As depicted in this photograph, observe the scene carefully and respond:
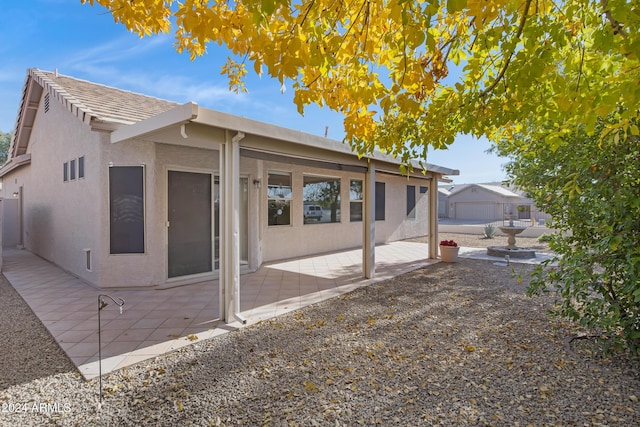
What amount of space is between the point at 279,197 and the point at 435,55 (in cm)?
666

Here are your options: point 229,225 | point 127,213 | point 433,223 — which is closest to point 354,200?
point 433,223

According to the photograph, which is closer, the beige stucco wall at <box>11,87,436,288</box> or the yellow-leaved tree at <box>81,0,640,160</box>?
the yellow-leaved tree at <box>81,0,640,160</box>

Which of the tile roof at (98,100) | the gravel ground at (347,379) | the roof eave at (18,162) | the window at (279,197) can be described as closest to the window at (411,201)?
the window at (279,197)

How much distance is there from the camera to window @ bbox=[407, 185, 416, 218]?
14812 millimetres

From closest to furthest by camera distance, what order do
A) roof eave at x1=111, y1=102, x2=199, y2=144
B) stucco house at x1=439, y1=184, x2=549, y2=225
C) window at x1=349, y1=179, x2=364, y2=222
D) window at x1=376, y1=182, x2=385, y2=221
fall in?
roof eave at x1=111, y1=102, x2=199, y2=144 → window at x1=349, y1=179, x2=364, y2=222 → window at x1=376, y1=182, x2=385, y2=221 → stucco house at x1=439, y1=184, x2=549, y2=225

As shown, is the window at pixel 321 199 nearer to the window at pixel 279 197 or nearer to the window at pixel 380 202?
the window at pixel 279 197

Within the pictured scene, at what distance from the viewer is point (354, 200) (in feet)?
38.8

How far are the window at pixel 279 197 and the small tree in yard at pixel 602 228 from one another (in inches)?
255

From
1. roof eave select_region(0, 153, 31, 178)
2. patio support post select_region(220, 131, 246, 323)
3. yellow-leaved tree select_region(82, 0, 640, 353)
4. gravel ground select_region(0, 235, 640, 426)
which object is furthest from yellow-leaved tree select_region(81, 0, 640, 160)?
roof eave select_region(0, 153, 31, 178)

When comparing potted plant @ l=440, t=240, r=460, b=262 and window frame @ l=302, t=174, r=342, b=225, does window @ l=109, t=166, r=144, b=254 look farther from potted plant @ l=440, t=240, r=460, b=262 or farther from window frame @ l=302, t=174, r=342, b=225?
potted plant @ l=440, t=240, r=460, b=262

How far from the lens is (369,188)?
24.0ft

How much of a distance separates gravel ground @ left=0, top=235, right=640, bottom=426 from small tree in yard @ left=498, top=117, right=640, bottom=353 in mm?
566

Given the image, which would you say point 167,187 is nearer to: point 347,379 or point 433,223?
point 347,379

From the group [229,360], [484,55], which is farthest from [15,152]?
→ [484,55]
